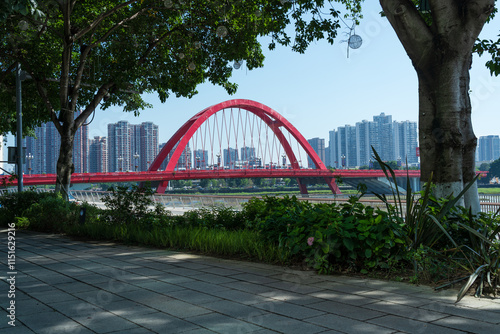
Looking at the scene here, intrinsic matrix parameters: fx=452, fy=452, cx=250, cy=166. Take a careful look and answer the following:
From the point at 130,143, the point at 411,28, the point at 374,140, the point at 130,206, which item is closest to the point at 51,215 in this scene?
the point at 130,206

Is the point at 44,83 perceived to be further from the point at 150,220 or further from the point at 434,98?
the point at 434,98

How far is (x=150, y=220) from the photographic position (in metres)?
8.96

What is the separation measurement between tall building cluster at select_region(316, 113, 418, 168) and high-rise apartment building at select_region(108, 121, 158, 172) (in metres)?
34.6

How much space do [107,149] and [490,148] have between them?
95.2m

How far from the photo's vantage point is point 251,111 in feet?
161

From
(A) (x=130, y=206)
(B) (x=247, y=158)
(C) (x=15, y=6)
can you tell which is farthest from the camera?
(B) (x=247, y=158)

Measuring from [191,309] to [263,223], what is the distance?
104 inches

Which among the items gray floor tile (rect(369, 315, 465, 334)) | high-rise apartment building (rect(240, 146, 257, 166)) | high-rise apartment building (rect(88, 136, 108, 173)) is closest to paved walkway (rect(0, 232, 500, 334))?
gray floor tile (rect(369, 315, 465, 334))

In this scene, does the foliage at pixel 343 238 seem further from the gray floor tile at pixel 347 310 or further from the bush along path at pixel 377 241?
the gray floor tile at pixel 347 310

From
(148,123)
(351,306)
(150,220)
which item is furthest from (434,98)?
(148,123)

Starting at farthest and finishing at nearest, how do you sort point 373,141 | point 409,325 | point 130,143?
point 373,141 < point 130,143 < point 409,325

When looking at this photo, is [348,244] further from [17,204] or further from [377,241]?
[17,204]

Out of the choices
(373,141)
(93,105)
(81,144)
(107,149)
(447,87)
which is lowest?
(447,87)

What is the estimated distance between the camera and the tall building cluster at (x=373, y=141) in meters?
89.2
